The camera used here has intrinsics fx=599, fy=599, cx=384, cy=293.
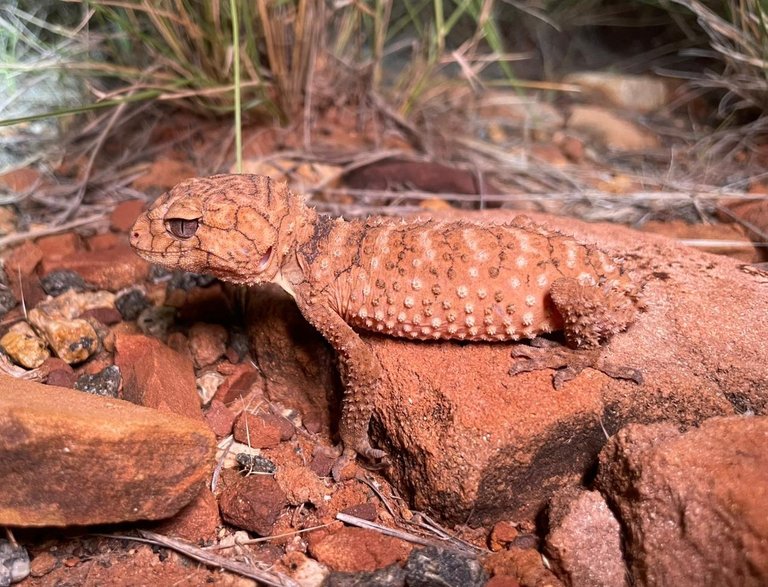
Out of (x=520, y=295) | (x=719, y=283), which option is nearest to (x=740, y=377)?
(x=719, y=283)

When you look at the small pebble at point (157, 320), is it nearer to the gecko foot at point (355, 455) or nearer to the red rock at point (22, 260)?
the red rock at point (22, 260)

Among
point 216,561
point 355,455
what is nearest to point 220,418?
point 355,455

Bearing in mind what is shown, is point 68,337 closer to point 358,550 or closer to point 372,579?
point 358,550

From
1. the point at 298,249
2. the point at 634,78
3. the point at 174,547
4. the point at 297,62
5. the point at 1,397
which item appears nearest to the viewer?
the point at 1,397

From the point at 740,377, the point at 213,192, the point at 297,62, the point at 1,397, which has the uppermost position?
the point at 297,62

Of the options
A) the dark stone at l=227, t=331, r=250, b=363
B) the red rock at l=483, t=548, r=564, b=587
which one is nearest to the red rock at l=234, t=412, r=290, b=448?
the dark stone at l=227, t=331, r=250, b=363

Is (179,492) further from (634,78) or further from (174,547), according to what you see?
(634,78)
